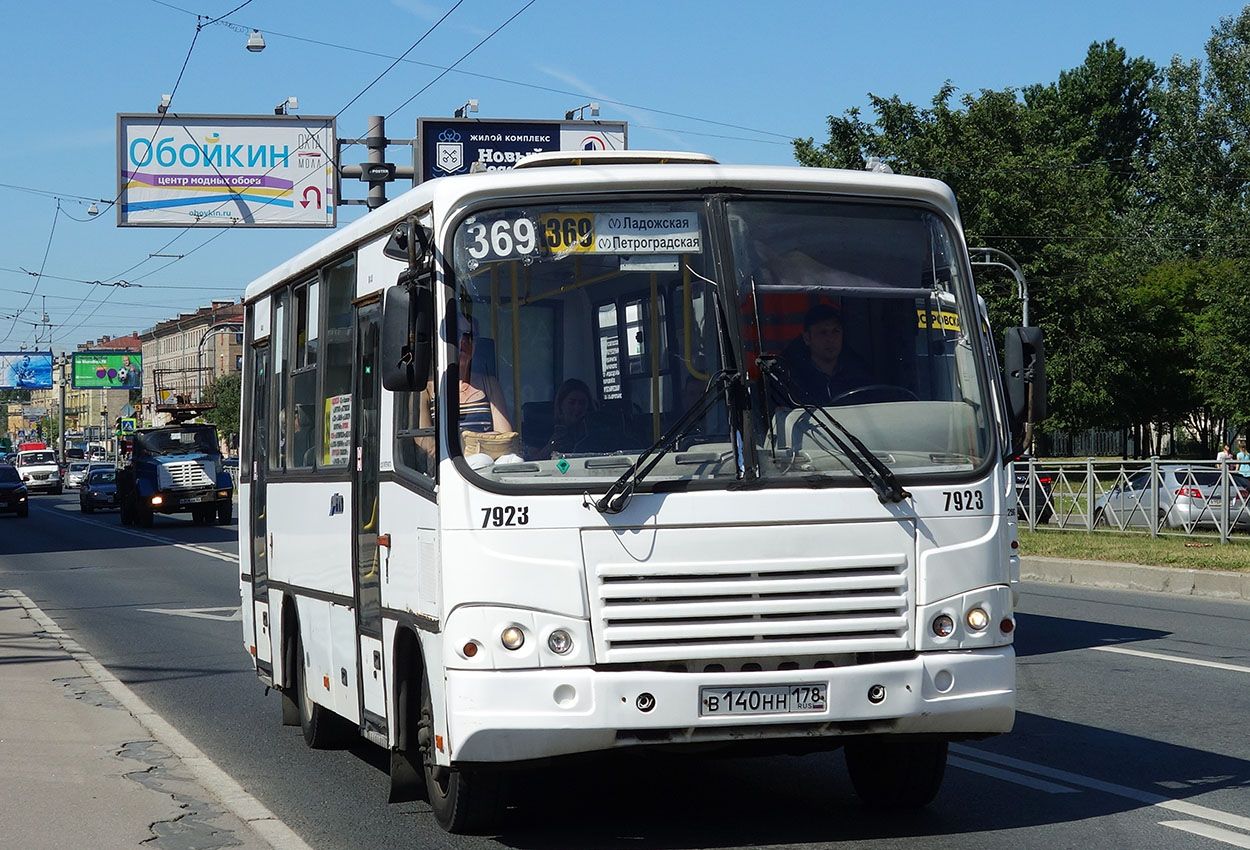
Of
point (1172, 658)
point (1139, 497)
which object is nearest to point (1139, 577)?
point (1139, 497)

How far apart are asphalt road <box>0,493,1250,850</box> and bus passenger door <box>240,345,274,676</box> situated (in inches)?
22.7

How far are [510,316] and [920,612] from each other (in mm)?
1954

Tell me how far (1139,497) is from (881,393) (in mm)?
19284

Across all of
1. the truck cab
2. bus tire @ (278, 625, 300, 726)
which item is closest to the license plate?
bus tire @ (278, 625, 300, 726)

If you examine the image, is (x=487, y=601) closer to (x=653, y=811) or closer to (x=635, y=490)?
(x=635, y=490)

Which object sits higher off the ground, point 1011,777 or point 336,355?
point 336,355

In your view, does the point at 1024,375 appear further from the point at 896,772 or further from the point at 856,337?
the point at 896,772

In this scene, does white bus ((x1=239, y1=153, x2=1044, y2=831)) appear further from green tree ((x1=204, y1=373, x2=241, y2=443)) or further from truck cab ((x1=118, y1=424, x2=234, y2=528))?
green tree ((x1=204, y1=373, x2=241, y2=443))

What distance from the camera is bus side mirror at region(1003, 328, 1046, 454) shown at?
7.04 metres

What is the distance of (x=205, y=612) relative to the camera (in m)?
19.0

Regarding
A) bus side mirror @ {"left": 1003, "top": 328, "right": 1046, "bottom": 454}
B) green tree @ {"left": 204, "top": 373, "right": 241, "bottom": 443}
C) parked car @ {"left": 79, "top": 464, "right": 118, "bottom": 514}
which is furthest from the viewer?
green tree @ {"left": 204, "top": 373, "right": 241, "bottom": 443}

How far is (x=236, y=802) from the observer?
311 inches

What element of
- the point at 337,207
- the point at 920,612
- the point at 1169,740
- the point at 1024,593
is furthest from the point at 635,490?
the point at 337,207

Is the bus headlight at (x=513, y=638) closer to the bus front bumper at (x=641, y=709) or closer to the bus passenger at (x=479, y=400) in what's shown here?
the bus front bumper at (x=641, y=709)
